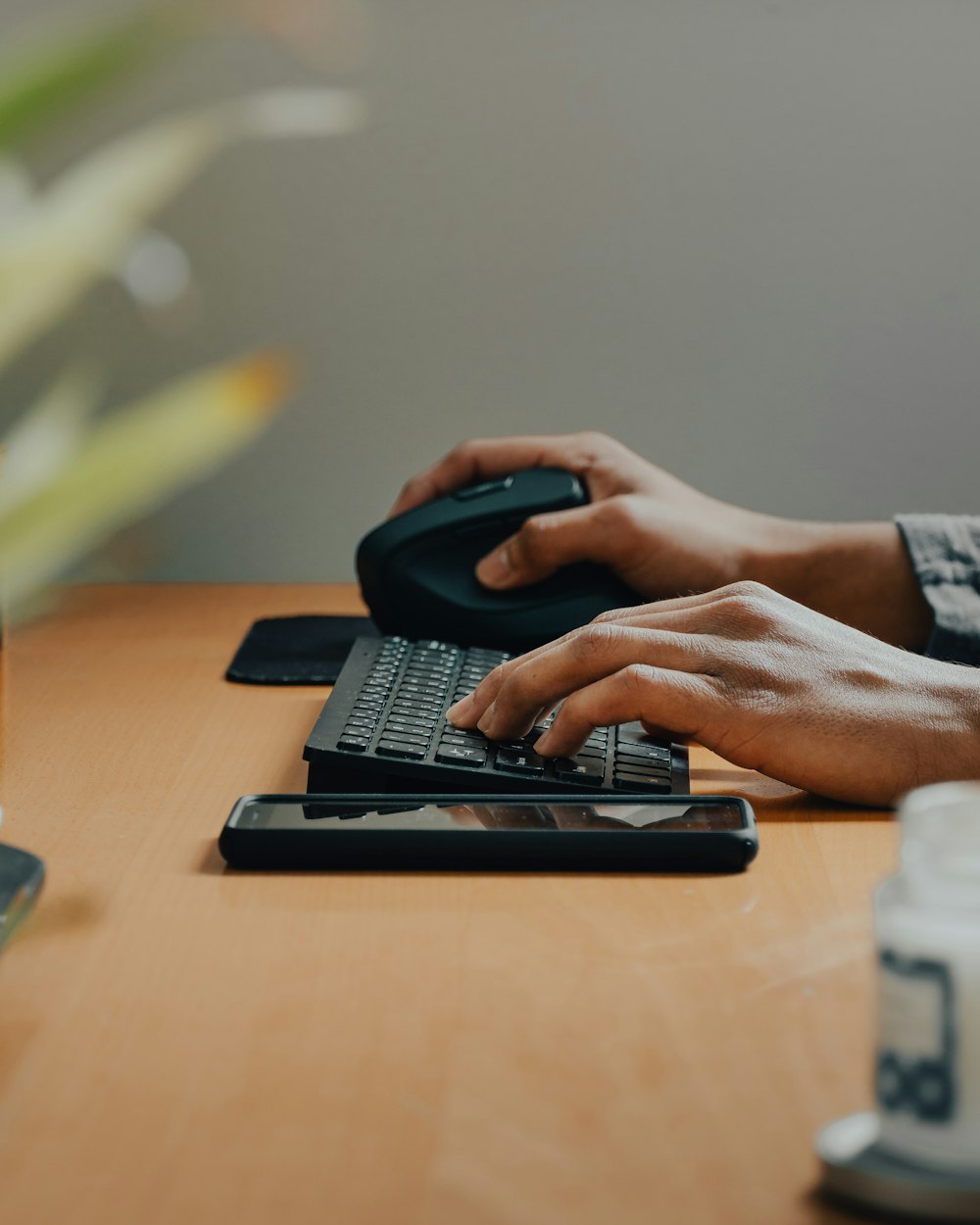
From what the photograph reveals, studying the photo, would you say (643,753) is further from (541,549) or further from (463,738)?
(541,549)

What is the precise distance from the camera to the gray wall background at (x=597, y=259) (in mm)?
1199

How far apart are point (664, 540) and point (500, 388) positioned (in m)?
0.37

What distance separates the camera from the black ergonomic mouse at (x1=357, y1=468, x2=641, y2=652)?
91cm

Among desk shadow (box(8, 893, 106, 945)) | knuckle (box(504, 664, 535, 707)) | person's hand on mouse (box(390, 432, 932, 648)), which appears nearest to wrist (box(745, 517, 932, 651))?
person's hand on mouse (box(390, 432, 932, 648))

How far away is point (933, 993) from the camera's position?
323 mm

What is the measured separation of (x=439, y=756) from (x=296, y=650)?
357 millimetres

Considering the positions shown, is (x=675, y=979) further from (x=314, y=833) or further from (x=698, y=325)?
(x=698, y=325)

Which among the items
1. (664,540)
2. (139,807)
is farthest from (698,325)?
(139,807)

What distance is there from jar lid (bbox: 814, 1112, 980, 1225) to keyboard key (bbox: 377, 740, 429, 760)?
0.34 metres

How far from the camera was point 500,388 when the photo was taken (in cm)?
126

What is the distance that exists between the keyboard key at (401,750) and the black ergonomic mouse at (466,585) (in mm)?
264

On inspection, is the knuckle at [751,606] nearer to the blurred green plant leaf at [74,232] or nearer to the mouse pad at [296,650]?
the mouse pad at [296,650]

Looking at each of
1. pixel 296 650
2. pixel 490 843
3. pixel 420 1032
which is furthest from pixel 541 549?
pixel 420 1032

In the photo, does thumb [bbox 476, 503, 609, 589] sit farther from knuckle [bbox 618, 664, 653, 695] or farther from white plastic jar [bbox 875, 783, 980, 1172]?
white plastic jar [bbox 875, 783, 980, 1172]
